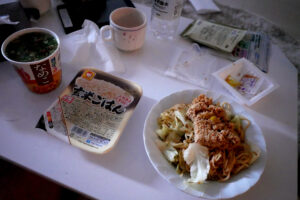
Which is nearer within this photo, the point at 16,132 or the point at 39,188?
the point at 16,132

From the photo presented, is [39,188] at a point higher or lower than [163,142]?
lower

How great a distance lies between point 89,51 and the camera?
0.67 metres

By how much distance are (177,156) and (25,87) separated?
1.28 feet

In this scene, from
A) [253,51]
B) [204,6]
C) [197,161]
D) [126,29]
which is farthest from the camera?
[204,6]

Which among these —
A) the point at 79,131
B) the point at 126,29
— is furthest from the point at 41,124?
the point at 126,29

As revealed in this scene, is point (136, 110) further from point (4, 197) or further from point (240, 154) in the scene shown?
point (4, 197)

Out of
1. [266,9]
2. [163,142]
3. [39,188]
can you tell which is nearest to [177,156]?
[163,142]

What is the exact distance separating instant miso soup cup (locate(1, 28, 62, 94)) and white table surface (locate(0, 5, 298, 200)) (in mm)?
31

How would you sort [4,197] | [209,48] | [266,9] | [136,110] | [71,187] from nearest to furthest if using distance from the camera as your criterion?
[71,187] < [136,110] < [209,48] < [4,197] < [266,9]

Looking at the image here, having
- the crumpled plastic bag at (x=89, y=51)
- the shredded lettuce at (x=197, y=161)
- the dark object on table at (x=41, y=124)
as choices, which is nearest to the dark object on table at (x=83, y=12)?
the crumpled plastic bag at (x=89, y=51)

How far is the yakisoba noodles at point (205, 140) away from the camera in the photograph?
1.43ft

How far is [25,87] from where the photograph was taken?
57 cm

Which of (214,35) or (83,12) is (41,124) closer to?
(83,12)

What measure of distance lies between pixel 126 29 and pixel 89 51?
132mm
